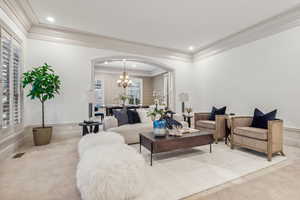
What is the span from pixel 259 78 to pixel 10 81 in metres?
5.88

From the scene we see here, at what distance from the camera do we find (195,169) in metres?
2.29

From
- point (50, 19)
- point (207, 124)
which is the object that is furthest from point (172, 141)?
point (50, 19)

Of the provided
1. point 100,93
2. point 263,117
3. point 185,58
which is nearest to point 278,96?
point 263,117

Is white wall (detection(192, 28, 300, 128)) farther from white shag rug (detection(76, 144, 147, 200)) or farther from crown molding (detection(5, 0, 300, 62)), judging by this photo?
white shag rug (detection(76, 144, 147, 200))

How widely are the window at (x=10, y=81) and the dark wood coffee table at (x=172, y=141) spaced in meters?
2.66

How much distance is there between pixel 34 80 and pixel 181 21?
382 cm

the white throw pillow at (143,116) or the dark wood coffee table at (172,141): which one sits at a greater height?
the white throw pillow at (143,116)

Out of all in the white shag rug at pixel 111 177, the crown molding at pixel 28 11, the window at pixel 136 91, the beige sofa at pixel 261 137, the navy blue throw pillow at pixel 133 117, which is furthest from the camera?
the window at pixel 136 91

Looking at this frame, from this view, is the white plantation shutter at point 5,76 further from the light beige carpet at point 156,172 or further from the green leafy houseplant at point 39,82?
the light beige carpet at point 156,172

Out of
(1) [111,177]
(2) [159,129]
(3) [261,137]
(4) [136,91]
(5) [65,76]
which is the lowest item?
(1) [111,177]

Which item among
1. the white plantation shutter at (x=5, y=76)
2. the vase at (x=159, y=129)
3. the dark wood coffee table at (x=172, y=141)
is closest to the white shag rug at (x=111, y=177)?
the dark wood coffee table at (x=172, y=141)

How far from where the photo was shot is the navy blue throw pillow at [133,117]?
3998 millimetres

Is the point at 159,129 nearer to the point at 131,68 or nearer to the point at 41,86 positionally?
the point at 41,86

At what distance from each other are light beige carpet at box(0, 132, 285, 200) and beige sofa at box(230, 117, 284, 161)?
0.17 meters
